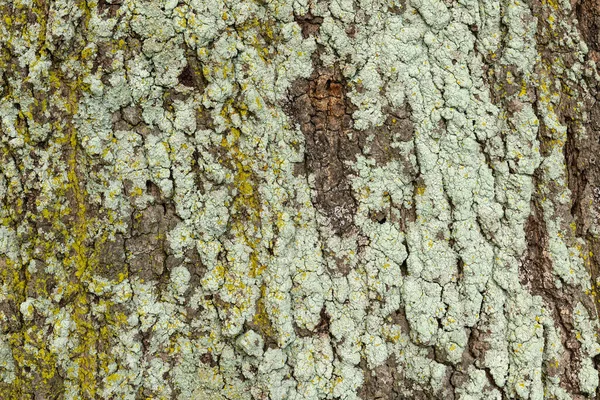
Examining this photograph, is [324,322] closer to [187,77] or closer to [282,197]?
[282,197]

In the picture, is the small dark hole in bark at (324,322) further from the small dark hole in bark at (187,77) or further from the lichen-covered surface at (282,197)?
the small dark hole in bark at (187,77)

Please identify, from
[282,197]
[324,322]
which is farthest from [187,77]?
[324,322]

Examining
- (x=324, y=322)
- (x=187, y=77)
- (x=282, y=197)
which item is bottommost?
(x=324, y=322)

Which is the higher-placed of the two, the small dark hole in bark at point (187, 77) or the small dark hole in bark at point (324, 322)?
the small dark hole in bark at point (187, 77)

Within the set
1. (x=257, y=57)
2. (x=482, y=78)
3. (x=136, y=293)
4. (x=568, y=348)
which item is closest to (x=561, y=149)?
(x=482, y=78)

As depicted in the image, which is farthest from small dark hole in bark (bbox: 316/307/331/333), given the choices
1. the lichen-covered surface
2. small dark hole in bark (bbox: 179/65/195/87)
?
small dark hole in bark (bbox: 179/65/195/87)

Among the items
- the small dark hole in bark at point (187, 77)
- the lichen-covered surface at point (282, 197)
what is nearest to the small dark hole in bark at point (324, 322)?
the lichen-covered surface at point (282, 197)

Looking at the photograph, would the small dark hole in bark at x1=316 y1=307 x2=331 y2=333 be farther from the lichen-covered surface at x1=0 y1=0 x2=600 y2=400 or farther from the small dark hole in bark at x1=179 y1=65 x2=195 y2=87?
the small dark hole in bark at x1=179 y1=65 x2=195 y2=87

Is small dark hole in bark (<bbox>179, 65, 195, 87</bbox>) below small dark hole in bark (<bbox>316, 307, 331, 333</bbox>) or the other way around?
the other way around
